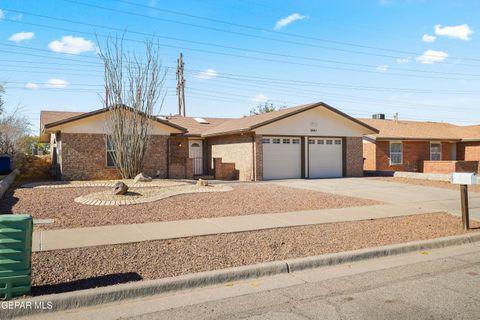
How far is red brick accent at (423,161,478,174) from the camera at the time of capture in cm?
2404

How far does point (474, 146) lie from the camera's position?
98.2 feet

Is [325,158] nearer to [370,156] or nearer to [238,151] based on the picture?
[238,151]

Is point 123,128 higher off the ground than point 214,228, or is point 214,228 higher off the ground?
point 123,128

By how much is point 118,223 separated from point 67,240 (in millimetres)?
1707

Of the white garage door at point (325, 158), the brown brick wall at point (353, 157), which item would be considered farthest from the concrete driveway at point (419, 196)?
the brown brick wall at point (353, 157)

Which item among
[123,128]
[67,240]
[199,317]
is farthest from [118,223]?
[123,128]

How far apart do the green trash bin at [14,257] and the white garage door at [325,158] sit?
19013 mm

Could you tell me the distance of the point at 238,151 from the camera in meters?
22.3

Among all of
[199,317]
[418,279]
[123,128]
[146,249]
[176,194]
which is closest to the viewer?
[199,317]

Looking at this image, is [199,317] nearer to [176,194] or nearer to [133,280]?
[133,280]

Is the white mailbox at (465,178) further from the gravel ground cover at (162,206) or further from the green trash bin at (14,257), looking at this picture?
the green trash bin at (14,257)

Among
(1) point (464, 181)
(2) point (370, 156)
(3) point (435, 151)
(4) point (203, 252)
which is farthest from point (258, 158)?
(3) point (435, 151)

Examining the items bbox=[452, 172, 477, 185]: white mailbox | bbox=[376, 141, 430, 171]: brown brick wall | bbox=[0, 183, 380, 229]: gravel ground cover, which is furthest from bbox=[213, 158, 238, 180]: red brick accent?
bbox=[452, 172, 477, 185]: white mailbox

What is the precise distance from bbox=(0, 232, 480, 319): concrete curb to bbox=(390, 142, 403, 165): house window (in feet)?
69.5
